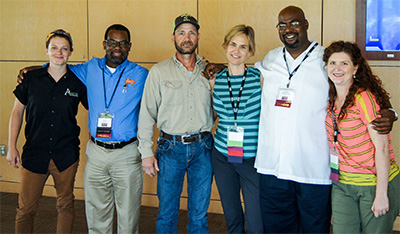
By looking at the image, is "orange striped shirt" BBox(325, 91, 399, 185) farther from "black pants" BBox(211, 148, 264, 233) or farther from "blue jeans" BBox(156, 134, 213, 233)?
"blue jeans" BBox(156, 134, 213, 233)

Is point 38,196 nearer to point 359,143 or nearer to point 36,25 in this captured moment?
point 359,143

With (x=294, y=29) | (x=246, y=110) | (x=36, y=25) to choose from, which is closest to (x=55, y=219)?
(x=36, y=25)

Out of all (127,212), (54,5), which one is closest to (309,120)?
→ (127,212)

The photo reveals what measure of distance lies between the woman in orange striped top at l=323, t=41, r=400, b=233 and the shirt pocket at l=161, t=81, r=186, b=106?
3.81ft

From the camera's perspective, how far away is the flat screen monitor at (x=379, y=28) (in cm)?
381

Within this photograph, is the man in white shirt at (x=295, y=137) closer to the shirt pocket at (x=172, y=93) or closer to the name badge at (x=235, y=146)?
the name badge at (x=235, y=146)

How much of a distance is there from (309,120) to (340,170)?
398mm

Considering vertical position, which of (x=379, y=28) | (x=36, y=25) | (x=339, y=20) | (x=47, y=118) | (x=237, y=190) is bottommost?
(x=237, y=190)

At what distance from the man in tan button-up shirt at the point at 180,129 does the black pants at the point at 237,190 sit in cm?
20

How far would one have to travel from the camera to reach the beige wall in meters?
4.05

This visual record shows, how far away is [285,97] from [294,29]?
1.66ft

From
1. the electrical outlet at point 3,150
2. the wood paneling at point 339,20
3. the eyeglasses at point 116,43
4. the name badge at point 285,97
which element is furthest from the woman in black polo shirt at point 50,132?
the wood paneling at point 339,20

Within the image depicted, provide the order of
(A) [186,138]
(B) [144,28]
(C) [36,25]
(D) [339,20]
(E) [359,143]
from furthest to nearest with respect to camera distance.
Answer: (C) [36,25] < (B) [144,28] < (D) [339,20] < (A) [186,138] < (E) [359,143]

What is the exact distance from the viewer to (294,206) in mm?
2842
